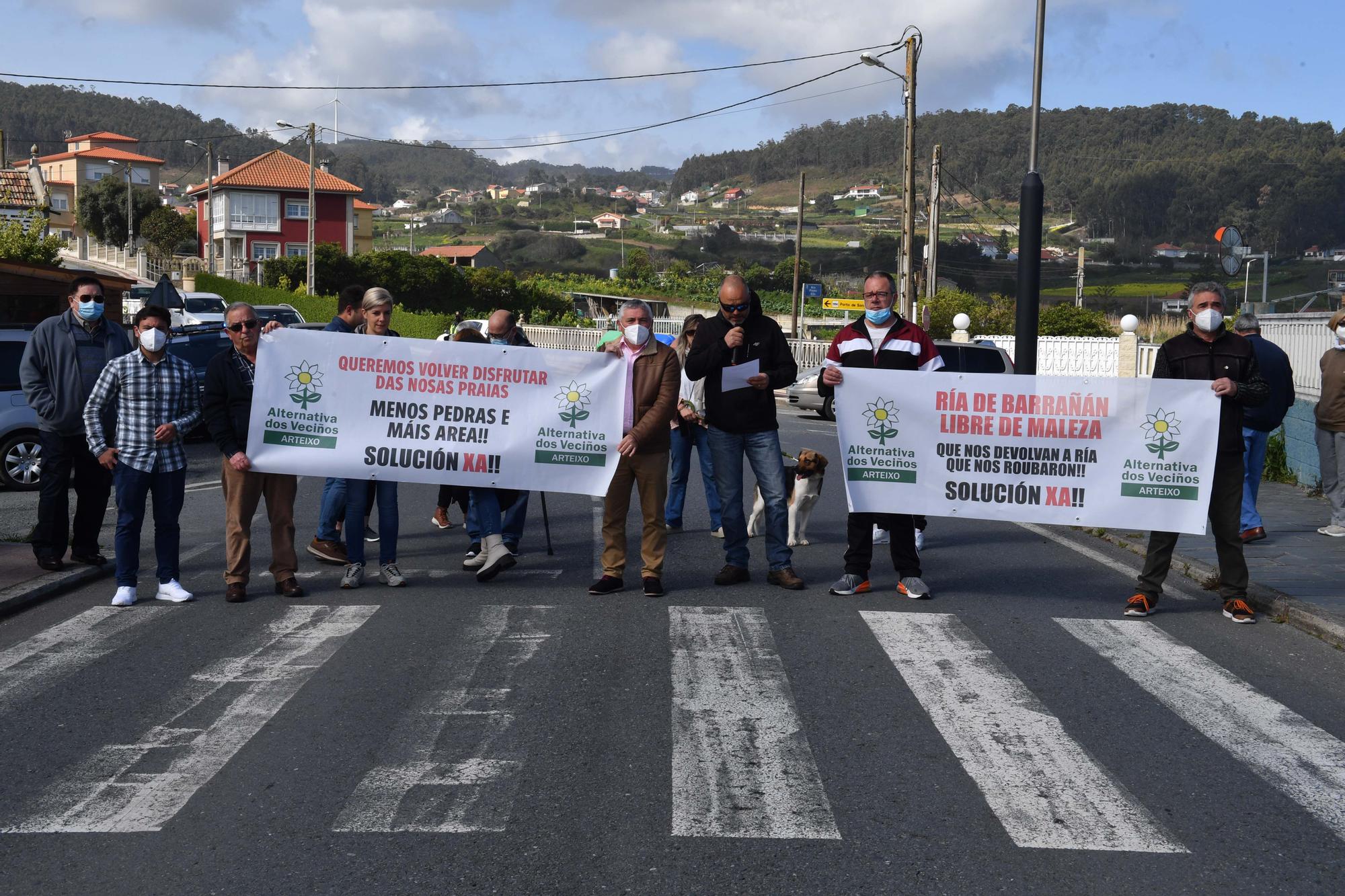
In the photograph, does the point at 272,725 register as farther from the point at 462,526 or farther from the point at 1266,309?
the point at 1266,309

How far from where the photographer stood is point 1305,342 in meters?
17.8

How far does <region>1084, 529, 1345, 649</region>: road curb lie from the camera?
7.97m

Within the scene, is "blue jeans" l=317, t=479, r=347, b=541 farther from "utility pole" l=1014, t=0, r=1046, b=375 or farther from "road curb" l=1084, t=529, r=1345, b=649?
"utility pole" l=1014, t=0, r=1046, b=375

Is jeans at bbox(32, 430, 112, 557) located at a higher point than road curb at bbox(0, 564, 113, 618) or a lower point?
higher

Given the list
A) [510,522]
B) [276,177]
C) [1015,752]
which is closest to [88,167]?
[276,177]

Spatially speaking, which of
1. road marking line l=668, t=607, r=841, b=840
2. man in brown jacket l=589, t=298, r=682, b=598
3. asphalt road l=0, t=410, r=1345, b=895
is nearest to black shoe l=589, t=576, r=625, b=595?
man in brown jacket l=589, t=298, r=682, b=598

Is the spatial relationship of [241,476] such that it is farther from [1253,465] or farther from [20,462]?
[1253,465]

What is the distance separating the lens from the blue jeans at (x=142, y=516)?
28.2 ft

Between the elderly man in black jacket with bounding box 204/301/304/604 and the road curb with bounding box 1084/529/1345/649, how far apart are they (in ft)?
20.7

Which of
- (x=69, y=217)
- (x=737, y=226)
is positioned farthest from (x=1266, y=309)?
(x=737, y=226)

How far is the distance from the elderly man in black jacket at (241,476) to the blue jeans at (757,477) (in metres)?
2.89

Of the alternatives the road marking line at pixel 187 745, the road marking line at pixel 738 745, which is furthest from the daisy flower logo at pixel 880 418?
the road marking line at pixel 187 745

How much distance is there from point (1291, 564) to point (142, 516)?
8244mm

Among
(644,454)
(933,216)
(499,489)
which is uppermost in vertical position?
(933,216)
